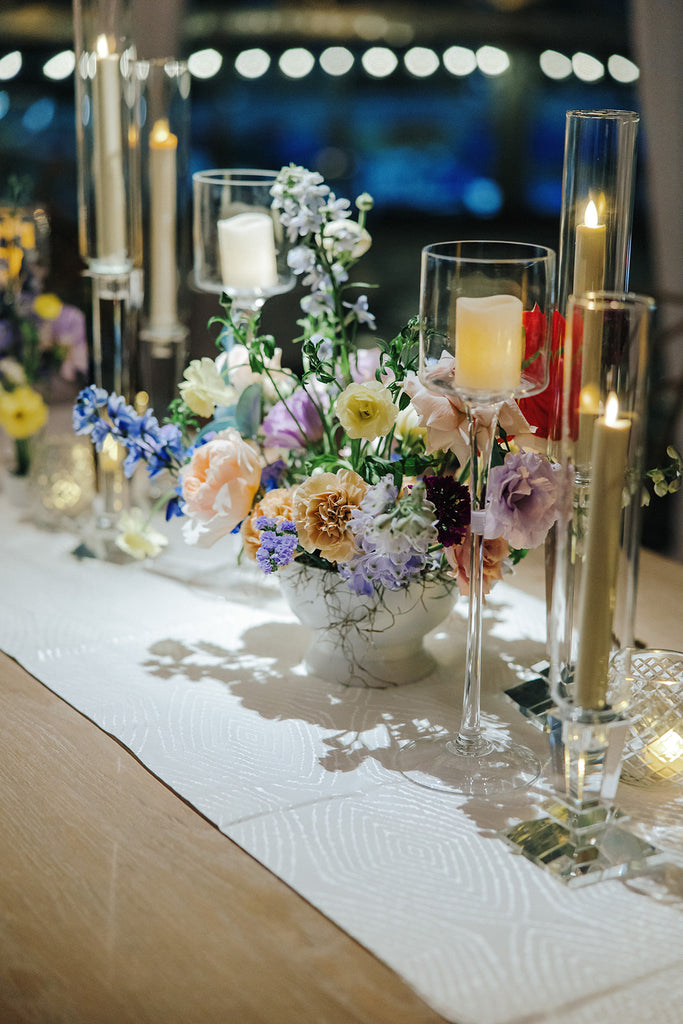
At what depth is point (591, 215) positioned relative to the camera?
107 cm

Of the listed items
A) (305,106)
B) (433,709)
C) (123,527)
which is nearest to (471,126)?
(305,106)

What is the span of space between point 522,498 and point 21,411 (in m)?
0.96

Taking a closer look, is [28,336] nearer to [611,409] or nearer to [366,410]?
[366,410]

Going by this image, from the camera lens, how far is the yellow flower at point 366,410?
1.08m

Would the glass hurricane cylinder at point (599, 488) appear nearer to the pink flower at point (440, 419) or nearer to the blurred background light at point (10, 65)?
the pink flower at point (440, 419)

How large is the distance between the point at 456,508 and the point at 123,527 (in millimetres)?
588

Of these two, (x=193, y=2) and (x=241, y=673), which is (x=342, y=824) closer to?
(x=241, y=673)

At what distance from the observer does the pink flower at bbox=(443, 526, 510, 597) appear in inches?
42.4

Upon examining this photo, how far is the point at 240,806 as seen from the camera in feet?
3.24

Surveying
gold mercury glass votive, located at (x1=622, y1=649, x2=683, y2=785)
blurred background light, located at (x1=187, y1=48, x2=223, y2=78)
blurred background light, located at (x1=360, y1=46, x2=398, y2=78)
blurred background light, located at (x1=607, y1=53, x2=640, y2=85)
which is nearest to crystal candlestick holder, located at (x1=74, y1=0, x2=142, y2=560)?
gold mercury glass votive, located at (x1=622, y1=649, x2=683, y2=785)

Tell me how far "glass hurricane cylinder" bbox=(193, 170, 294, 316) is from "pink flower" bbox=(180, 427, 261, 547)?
276 millimetres

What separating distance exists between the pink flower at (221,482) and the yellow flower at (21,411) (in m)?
0.62

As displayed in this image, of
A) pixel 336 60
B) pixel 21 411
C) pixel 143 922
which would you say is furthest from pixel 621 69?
pixel 143 922

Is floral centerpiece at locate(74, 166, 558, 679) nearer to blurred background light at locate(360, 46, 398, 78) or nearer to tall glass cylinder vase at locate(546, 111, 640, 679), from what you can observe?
tall glass cylinder vase at locate(546, 111, 640, 679)
